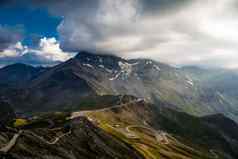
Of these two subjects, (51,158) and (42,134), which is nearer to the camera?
(51,158)

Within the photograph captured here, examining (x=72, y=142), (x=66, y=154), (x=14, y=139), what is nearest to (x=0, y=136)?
(x=14, y=139)

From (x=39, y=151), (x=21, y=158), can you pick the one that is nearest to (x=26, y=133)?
(x=39, y=151)

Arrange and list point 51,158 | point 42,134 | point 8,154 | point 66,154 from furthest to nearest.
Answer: point 42,134, point 66,154, point 51,158, point 8,154

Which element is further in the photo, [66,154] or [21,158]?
[66,154]

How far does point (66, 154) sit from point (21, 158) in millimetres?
32604

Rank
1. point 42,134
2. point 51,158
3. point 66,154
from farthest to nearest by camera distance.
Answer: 1. point 42,134
2. point 66,154
3. point 51,158

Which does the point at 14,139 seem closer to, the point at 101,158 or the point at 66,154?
the point at 66,154

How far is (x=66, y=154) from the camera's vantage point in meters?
174

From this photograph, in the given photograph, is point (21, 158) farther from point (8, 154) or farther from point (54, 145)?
point (54, 145)

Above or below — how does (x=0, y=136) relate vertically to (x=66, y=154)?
above

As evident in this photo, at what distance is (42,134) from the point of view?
640ft

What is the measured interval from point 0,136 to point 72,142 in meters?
48.1

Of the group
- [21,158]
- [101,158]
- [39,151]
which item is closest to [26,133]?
[39,151]

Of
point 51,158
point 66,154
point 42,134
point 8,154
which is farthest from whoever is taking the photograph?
point 42,134
